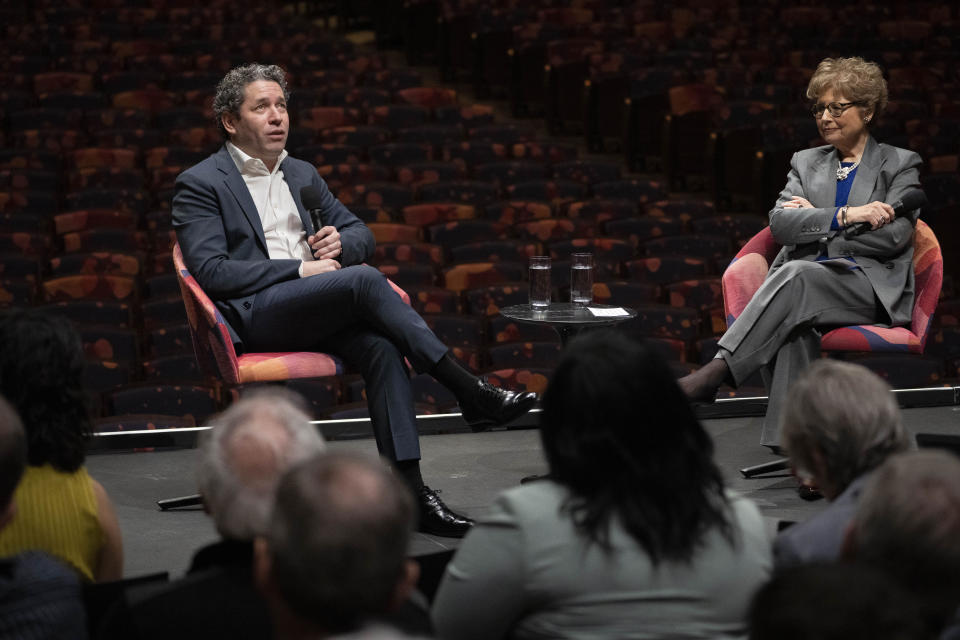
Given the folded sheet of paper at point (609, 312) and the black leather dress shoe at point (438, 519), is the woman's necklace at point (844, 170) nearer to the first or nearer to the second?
the folded sheet of paper at point (609, 312)

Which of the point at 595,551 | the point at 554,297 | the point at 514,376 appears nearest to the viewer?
the point at 595,551

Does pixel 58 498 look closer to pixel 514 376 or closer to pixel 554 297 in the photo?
pixel 514 376

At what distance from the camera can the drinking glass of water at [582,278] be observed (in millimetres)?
2990

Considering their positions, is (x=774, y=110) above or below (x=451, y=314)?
above

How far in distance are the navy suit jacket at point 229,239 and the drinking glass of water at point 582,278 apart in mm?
521

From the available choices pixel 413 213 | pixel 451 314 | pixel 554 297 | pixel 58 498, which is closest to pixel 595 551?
pixel 58 498

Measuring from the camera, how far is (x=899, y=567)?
3.34 feet

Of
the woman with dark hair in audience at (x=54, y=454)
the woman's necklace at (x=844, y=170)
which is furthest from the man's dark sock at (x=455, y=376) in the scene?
the woman's necklace at (x=844, y=170)

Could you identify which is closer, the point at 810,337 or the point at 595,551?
the point at 595,551

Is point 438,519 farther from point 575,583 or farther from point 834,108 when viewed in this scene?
point 834,108

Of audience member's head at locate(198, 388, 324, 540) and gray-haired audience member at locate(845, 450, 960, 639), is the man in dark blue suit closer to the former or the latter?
audience member's head at locate(198, 388, 324, 540)

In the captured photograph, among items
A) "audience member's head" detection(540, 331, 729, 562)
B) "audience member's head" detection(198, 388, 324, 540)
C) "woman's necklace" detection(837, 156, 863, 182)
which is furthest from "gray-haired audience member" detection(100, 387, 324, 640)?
"woman's necklace" detection(837, 156, 863, 182)

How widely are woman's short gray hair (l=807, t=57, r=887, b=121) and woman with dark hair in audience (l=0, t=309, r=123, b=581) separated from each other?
177 centimetres

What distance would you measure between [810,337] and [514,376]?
112 cm
